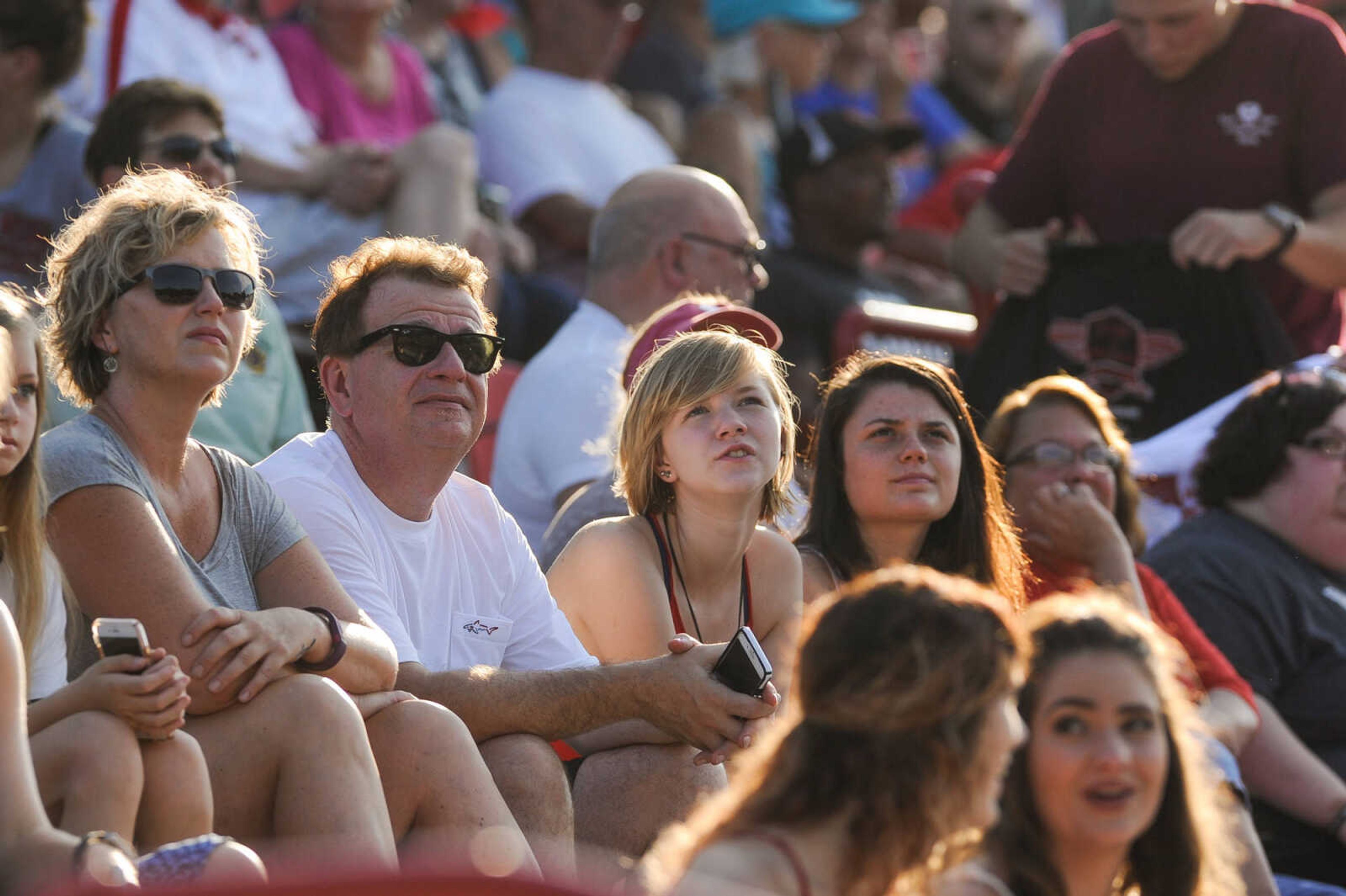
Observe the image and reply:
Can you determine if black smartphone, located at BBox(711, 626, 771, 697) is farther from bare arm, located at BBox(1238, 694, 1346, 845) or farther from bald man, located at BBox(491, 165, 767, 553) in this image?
bare arm, located at BBox(1238, 694, 1346, 845)

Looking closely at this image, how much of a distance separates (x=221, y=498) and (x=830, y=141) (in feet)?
16.2

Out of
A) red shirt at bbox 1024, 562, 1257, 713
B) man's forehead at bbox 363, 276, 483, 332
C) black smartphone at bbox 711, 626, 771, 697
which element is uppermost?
man's forehead at bbox 363, 276, 483, 332

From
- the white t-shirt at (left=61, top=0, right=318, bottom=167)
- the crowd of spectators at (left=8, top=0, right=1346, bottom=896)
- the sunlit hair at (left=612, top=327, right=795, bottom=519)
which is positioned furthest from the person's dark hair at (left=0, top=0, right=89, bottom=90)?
the sunlit hair at (left=612, top=327, right=795, bottom=519)

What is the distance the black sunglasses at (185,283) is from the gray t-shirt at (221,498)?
26 cm

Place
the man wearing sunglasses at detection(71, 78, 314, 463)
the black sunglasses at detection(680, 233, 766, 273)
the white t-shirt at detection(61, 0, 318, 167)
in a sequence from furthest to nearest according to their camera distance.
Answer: the white t-shirt at detection(61, 0, 318, 167) < the black sunglasses at detection(680, 233, 766, 273) < the man wearing sunglasses at detection(71, 78, 314, 463)

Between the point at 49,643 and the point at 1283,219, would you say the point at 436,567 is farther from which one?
the point at 1283,219

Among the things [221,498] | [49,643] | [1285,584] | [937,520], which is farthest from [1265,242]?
[49,643]

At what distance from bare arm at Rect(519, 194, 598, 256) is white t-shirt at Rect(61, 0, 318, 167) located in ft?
3.38

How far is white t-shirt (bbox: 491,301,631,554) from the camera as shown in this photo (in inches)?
208

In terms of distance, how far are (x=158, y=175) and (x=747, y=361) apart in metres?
1.31

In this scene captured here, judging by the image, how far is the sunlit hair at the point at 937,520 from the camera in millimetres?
4652

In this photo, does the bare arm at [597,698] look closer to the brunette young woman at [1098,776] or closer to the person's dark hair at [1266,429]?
the brunette young woman at [1098,776]

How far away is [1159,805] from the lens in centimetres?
327

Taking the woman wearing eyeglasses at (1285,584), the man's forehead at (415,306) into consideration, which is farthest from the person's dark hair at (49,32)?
the woman wearing eyeglasses at (1285,584)
